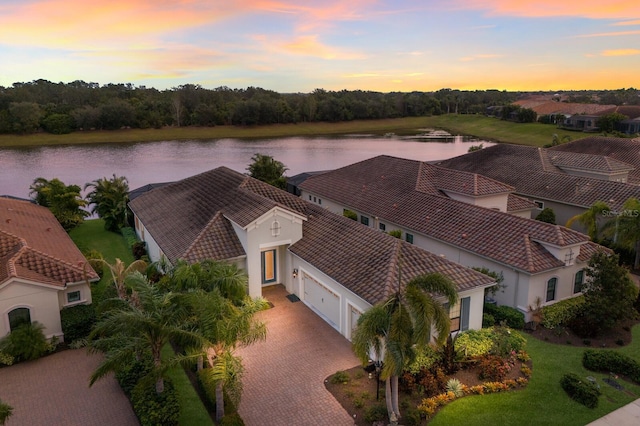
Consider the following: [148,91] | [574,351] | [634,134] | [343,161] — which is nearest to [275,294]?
[574,351]

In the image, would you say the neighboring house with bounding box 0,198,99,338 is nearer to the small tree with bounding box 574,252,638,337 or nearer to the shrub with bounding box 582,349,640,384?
the shrub with bounding box 582,349,640,384

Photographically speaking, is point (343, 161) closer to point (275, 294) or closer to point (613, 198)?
point (613, 198)

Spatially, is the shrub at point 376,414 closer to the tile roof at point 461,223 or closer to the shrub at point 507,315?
the shrub at point 507,315

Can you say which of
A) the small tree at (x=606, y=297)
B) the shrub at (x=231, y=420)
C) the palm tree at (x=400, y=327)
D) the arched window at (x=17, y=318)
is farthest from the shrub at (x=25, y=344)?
the small tree at (x=606, y=297)

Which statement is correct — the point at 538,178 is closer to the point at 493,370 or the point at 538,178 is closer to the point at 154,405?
the point at 493,370

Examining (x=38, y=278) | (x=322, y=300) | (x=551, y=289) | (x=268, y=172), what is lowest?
(x=322, y=300)

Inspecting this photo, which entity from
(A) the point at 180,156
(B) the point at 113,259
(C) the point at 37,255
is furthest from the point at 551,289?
(A) the point at 180,156

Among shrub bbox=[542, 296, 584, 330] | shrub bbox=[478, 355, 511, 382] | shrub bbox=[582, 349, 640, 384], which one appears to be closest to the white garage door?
shrub bbox=[478, 355, 511, 382]
